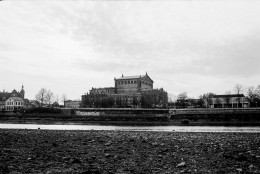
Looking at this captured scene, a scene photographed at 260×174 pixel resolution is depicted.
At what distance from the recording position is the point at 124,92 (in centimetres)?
15238

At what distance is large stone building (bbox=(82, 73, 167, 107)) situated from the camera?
139m

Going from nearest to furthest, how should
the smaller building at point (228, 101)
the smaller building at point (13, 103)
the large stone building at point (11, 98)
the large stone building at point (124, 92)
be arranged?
the large stone building at point (124, 92)
the smaller building at point (228, 101)
the smaller building at point (13, 103)
the large stone building at point (11, 98)

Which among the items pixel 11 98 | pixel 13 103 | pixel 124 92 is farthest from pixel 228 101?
pixel 11 98

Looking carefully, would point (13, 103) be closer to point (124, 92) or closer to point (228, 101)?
point (124, 92)

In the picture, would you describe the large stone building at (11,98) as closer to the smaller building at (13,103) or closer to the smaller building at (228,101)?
the smaller building at (13,103)

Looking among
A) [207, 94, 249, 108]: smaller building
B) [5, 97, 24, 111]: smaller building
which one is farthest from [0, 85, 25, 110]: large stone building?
[207, 94, 249, 108]: smaller building

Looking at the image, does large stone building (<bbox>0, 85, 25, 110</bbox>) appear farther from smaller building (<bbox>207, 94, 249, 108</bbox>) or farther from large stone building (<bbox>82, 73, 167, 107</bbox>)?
smaller building (<bbox>207, 94, 249, 108</bbox>)

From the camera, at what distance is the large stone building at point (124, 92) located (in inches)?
5468

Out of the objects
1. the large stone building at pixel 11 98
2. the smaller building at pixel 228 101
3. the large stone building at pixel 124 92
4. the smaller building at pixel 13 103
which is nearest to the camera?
the large stone building at pixel 124 92

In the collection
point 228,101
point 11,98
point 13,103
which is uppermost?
point 11,98

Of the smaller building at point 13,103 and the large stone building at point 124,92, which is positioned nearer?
the large stone building at point 124,92

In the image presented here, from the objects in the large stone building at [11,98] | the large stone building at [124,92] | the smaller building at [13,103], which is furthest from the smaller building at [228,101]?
the large stone building at [11,98]

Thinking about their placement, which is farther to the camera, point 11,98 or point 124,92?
point 11,98

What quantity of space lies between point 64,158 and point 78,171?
2266 mm
